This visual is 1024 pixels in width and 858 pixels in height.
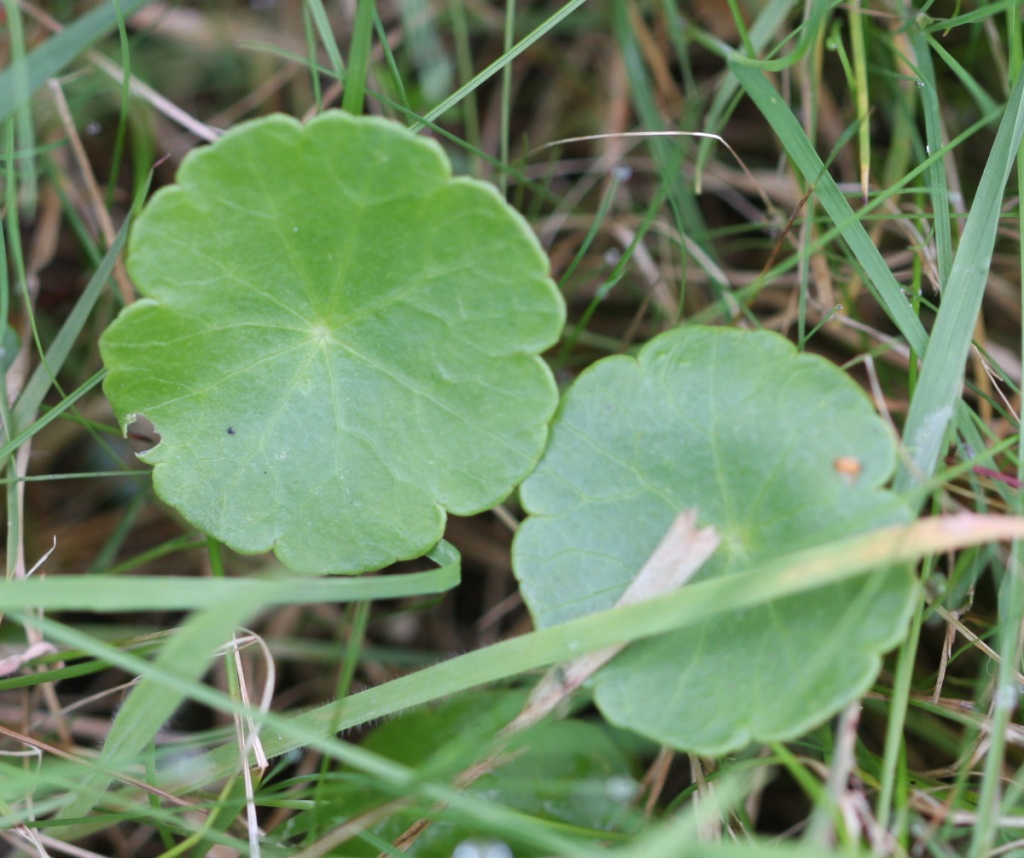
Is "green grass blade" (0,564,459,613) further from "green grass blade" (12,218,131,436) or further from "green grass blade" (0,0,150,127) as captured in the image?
"green grass blade" (0,0,150,127)

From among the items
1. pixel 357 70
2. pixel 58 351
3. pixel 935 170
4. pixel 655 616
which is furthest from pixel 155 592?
pixel 935 170

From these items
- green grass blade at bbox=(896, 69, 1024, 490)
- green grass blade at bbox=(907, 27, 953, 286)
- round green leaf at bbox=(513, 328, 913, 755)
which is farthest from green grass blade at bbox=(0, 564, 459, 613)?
green grass blade at bbox=(907, 27, 953, 286)

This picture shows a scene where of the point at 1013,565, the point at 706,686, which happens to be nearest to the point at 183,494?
the point at 706,686

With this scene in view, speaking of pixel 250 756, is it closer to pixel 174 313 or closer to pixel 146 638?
pixel 146 638

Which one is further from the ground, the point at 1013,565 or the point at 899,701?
the point at 1013,565

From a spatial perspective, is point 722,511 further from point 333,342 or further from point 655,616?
point 333,342
